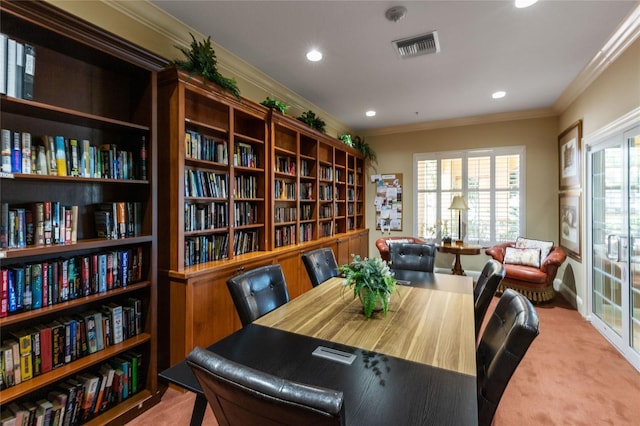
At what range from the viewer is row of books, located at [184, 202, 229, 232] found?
248 centimetres

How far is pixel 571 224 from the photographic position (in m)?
4.13

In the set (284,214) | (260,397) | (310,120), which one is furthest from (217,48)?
(260,397)


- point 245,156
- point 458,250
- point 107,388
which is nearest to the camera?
point 107,388

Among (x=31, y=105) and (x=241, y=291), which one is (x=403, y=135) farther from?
(x=31, y=105)

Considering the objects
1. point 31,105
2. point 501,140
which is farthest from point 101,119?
point 501,140

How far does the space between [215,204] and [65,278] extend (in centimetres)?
124

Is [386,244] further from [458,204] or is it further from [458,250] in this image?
[458,204]

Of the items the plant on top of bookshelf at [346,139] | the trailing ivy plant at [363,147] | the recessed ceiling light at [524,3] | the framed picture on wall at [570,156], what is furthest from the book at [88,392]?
the framed picture on wall at [570,156]

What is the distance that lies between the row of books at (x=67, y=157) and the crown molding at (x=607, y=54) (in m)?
3.97

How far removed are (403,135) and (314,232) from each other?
2.93 m

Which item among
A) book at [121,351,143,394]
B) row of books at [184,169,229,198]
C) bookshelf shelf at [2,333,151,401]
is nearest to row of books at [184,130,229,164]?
row of books at [184,169,229,198]

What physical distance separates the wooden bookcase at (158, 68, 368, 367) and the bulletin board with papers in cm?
227

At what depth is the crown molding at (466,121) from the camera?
4797 millimetres

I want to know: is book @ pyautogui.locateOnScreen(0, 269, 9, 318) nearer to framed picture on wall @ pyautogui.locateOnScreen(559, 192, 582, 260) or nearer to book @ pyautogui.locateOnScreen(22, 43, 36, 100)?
book @ pyautogui.locateOnScreen(22, 43, 36, 100)
